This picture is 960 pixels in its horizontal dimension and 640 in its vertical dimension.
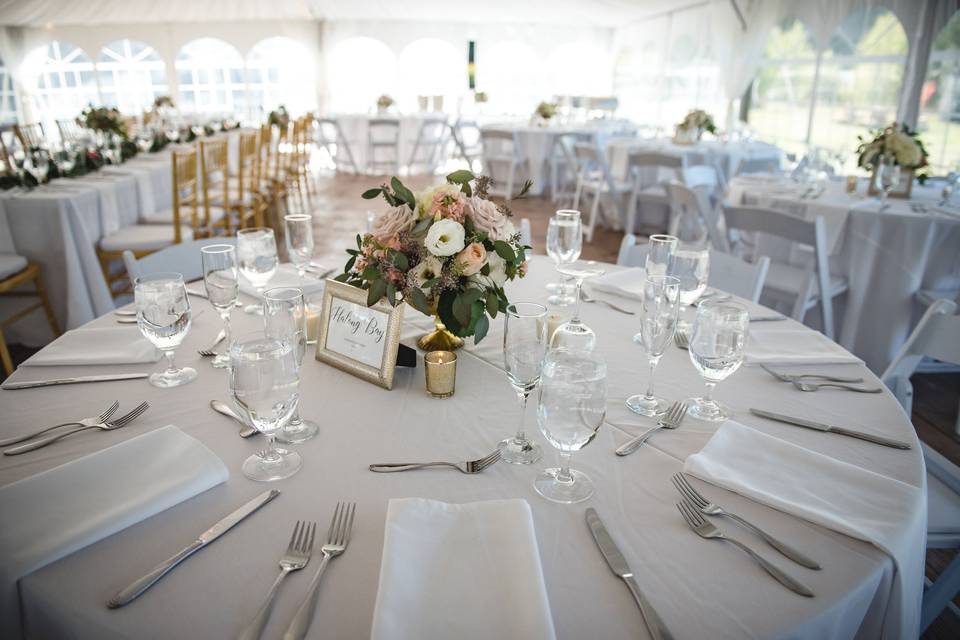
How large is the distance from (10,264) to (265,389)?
2940 millimetres

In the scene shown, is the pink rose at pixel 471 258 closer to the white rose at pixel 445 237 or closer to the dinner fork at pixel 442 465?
the white rose at pixel 445 237

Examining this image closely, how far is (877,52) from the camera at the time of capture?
6211mm

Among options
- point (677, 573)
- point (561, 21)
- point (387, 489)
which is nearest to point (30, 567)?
point (387, 489)

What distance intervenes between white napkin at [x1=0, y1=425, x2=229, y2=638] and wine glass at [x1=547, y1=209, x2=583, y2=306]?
103 centimetres

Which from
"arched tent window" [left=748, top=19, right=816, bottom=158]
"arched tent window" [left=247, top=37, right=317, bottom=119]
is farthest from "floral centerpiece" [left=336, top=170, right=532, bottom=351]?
"arched tent window" [left=247, top=37, right=317, bottom=119]

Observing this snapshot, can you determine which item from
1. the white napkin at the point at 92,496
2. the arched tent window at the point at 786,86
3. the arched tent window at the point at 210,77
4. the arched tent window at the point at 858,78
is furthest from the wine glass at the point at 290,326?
the arched tent window at the point at 210,77

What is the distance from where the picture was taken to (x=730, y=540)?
0.78 meters

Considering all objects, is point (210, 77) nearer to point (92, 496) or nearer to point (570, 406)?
point (92, 496)

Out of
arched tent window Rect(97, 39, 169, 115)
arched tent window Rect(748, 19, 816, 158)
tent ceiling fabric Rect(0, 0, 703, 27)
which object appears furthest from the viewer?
arched tent window Rect(97, 39, 169, 115)

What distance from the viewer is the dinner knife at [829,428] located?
3.30ft

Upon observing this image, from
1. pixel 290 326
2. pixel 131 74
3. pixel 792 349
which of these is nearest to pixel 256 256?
pixel 290 326

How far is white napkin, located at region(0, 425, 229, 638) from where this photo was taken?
0.73 meters

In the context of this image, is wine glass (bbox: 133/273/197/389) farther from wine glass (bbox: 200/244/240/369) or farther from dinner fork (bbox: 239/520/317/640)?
dinner fork (bbox: 239/520/317/640)

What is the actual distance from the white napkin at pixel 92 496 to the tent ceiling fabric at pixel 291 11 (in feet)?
40.0
